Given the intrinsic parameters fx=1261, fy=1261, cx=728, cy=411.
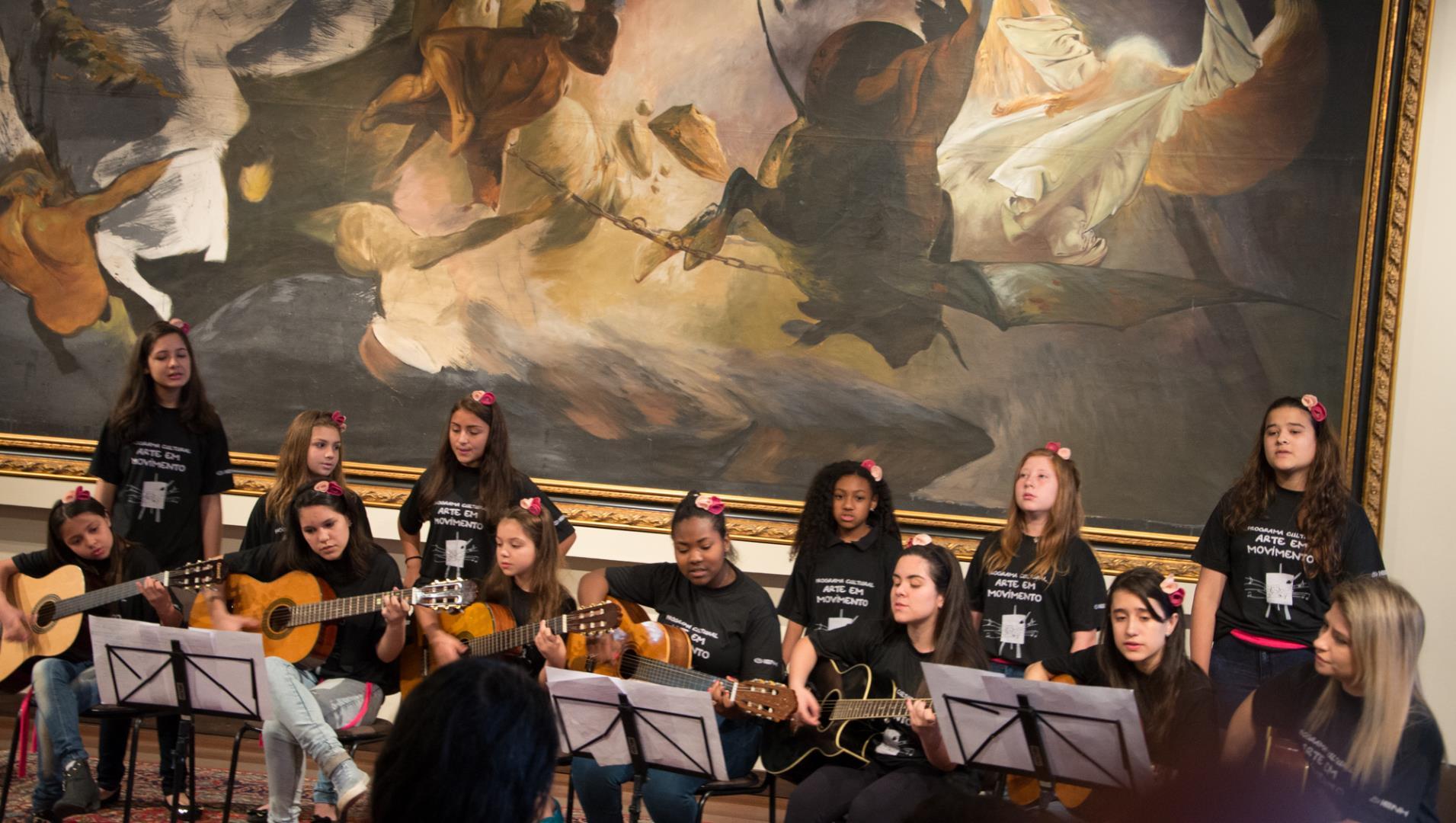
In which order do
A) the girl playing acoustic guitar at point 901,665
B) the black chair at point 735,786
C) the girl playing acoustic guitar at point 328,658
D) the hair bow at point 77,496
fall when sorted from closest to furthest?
the girl playing acoustic guitar at point 901,665 → the black chair at point 735,786 → the girl playing acoustic guitar at point 328,658 → the hair bow at point 77,496

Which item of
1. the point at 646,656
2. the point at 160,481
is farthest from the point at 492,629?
the point at 160,481

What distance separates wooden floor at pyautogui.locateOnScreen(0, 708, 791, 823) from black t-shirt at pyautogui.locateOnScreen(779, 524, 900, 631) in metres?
1.10

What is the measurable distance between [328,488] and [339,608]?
51cm

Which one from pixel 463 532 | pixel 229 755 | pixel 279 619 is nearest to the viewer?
pixel 279 619

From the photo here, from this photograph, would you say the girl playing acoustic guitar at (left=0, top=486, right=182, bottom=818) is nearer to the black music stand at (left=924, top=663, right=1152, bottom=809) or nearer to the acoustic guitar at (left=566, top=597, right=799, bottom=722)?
the acoustic guitar at (left=566, top=597, right=799, bottom=722)

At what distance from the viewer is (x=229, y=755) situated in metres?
6.06

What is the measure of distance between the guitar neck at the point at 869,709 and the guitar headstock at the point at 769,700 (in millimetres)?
141

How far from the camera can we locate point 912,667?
4.36m

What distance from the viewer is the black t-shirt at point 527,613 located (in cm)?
483

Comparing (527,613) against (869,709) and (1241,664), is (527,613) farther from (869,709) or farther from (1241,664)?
(1241,664)

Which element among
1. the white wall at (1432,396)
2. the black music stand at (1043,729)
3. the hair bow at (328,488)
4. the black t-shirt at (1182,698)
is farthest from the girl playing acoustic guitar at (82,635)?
the white wall at (1432,396)

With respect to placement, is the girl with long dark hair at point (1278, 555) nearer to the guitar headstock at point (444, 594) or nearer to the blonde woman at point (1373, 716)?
the blonde woman at point (1373, 716)

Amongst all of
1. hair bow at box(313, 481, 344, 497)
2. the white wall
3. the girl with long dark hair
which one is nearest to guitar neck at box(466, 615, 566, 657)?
hair bow at box(313, 481, 344, 497)

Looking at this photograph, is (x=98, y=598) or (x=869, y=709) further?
(x=98, y=598)
